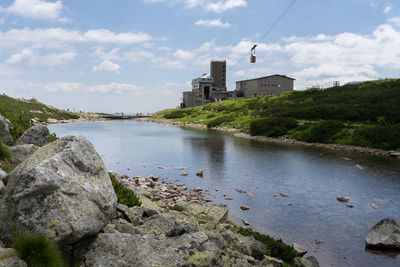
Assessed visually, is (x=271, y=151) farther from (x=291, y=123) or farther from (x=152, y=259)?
(x=152, y=259)

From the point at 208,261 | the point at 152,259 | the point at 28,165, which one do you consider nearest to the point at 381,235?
the point at 208,261

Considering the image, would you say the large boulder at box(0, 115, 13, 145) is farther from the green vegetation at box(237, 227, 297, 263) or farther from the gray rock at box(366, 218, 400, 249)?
the gray rock at box(366, 218, 400, 249)

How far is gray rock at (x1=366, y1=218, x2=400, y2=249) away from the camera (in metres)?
15.3

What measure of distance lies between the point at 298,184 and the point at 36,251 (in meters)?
25.4

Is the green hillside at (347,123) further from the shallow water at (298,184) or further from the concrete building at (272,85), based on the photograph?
the concrete building at (272,85)

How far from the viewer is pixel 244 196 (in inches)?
918

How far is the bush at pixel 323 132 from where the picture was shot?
52.6m

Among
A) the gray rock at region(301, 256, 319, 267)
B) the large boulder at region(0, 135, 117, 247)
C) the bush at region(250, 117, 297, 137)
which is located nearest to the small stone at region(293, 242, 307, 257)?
the gray rock at region(301, 256, 319, 267)

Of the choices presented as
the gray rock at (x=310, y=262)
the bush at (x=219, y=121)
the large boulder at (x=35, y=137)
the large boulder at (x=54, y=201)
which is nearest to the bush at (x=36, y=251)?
the large boulder at (x=54, y=201)

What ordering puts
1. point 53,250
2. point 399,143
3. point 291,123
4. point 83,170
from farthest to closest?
point 291,123
point 399,143
point 83,170
point 53,250

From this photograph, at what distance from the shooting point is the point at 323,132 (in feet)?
175

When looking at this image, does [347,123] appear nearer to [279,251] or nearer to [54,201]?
Answer: [279,251]

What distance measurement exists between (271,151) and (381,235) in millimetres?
30236

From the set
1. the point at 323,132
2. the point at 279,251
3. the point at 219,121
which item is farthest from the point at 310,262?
the point at 219,121
